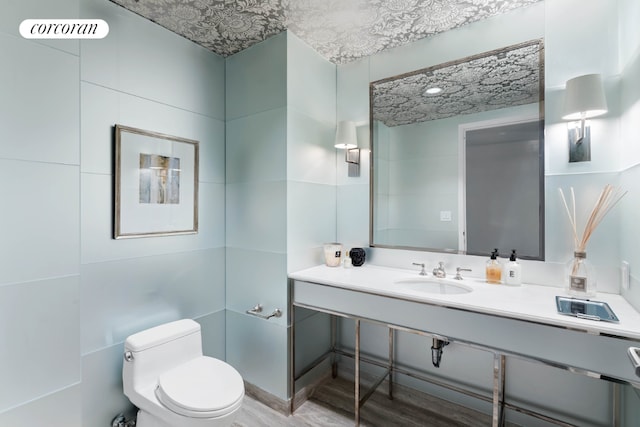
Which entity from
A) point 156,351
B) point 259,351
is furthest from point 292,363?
point 156,351

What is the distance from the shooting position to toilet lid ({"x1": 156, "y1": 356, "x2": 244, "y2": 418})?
1.35 metres

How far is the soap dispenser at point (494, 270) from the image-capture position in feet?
5.47

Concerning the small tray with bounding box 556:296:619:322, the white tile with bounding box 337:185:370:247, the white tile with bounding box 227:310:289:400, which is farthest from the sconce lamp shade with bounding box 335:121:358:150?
the small tray with bounding box 556:296:619:322

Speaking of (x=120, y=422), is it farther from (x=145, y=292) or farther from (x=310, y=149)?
(x=310, y=149)

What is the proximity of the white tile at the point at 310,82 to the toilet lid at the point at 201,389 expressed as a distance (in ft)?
5.51

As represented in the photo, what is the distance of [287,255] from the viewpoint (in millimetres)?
1936

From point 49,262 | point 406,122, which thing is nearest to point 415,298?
point 406,122

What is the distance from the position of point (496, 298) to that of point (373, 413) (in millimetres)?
1156

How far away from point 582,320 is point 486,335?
1.13 feet

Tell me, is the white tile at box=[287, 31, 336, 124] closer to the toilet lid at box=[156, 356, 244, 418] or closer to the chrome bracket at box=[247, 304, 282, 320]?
the chrome bracket at box=[247, 304, 282, 320]

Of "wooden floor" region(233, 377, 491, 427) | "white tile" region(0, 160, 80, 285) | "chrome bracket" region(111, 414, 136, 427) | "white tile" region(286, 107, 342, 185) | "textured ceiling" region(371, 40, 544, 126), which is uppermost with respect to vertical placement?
"textured ceiling" region(371, 40, 544, 126)

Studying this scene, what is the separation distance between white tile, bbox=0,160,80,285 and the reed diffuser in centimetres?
249

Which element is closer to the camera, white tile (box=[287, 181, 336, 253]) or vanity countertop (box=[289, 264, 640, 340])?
vanity countertop (box=[289, 264, 640, 340])

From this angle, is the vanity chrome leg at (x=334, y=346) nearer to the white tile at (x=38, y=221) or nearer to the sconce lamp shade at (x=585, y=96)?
the white tile at (x=38, y=221)
